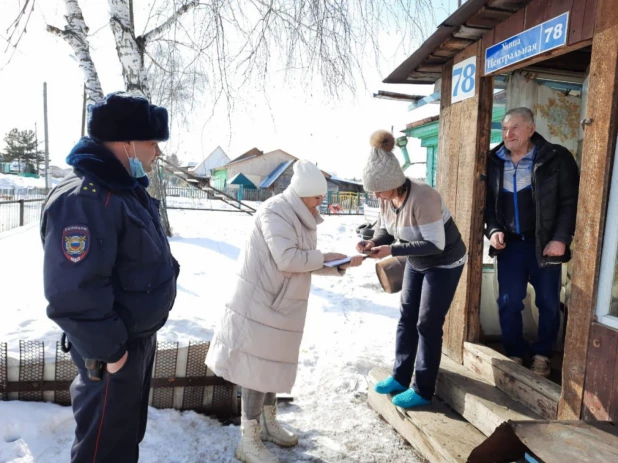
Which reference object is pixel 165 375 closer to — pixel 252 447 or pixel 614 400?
pixel 252 447

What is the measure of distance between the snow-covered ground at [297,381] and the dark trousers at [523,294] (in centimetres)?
115

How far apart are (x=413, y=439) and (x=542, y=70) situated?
3231mm

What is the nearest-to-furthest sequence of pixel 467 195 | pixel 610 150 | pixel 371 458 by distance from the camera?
pixel 610 150
pixel 371 458
pixel 467 195

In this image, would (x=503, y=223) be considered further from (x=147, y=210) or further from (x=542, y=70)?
(x=147, y=210)

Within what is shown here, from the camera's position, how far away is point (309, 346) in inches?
199

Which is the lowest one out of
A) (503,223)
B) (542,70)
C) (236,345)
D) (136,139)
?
(236,345)

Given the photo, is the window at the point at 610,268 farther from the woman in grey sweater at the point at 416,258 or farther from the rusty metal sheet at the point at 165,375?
the rusty metal sheet at the point at 165,375

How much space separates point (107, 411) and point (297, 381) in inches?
98.4

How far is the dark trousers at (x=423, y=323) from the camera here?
2928 mm

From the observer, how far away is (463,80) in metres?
3.64

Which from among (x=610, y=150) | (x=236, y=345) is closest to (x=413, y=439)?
(x=236, y=345)

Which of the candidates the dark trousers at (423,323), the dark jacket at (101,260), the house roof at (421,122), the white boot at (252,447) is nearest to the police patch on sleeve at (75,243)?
the dark jacket at (101,260)

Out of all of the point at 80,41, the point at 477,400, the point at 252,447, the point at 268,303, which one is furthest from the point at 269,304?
the point at 80,41

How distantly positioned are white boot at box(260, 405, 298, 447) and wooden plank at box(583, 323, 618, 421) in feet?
5.90
